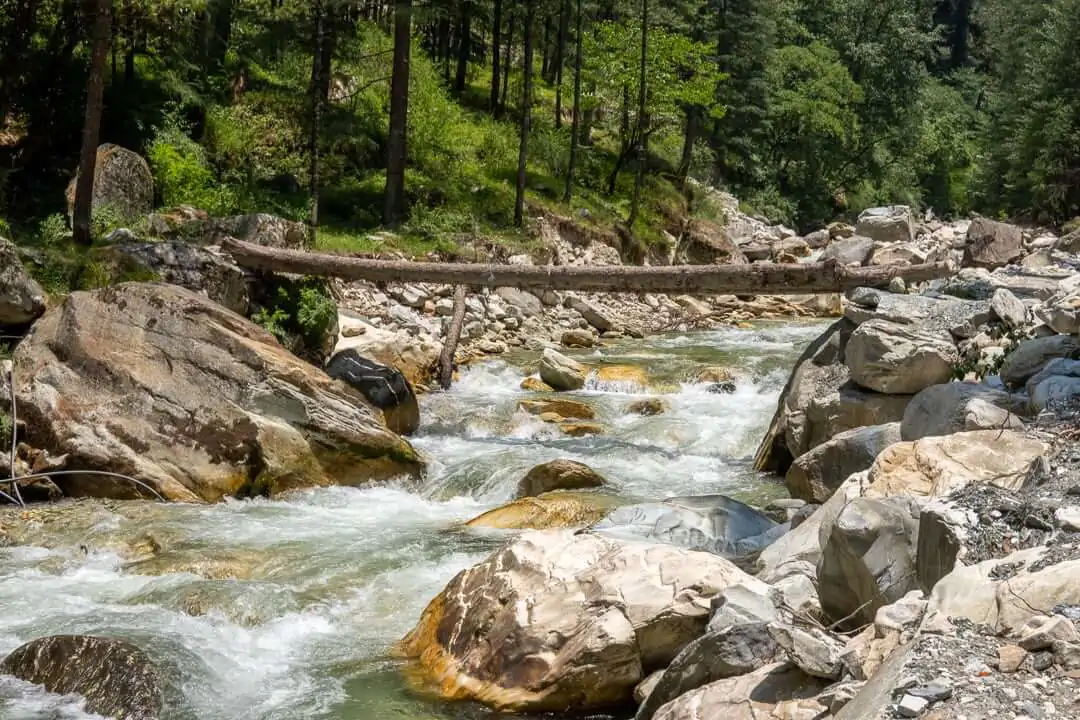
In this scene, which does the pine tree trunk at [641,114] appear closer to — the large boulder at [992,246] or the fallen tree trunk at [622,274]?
the large boulder at [992,246]

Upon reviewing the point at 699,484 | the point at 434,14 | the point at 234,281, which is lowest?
the point at 699,484

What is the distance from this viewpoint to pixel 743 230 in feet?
123

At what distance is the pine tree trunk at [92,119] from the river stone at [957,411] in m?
11.3

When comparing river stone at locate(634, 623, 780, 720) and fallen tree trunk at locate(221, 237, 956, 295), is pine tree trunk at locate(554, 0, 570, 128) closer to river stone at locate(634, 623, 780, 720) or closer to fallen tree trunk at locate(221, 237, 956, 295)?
fallen tree trunk at locate(221, 237, 956, 295)

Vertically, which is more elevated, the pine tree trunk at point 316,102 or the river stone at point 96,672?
the pine tree trunk at point 316,102

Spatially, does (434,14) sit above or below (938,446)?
above

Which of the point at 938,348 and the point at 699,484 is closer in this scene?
the point at 938,348

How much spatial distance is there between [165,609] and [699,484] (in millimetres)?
6479

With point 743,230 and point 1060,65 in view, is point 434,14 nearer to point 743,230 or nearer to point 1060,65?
point 743,230

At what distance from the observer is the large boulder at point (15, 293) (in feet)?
40.0

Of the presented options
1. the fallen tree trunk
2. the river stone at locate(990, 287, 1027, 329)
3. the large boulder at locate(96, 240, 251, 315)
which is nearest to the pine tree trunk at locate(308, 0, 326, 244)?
the fallen tree trunk

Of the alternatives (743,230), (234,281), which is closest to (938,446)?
(234,281)

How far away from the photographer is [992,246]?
93.1ft

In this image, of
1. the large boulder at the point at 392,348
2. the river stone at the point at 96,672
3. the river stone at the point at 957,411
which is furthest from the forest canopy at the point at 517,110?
the river stone at the point at 957,411
